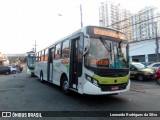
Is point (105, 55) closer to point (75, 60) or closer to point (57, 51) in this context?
point (75, 60)

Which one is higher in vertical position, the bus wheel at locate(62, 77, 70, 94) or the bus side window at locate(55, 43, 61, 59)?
the bus side window at locate(55, 43, 61, 59)

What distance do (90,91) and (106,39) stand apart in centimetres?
231

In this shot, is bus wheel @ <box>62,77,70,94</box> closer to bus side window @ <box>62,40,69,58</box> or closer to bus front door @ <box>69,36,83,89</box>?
bus front door @ <box>69,36,83,89</box>

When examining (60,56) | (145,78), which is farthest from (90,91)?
(145,78)

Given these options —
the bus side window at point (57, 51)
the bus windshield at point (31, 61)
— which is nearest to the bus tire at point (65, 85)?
the bus side window at point (57, 51)

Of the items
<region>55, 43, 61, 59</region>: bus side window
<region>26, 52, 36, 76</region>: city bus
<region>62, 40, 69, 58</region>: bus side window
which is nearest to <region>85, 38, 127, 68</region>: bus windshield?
<region>62, 40, 69, 58</region>: bus side window

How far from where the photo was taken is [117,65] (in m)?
8.21

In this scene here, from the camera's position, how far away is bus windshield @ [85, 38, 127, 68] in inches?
305

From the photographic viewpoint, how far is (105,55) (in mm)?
7965

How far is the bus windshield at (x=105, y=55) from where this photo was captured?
7746mm

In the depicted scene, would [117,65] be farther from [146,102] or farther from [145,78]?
[145,78]

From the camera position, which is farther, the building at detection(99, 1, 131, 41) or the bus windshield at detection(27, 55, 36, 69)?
the building at detection(99, 1, 131, 41)

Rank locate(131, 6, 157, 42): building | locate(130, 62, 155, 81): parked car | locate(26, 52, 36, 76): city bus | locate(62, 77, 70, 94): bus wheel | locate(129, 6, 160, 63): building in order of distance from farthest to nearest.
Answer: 1. locate(26, 52, 36, 76): city bus
2. locate(129, 6, 160, 63): building
3. locate(131, 6, 157, 42): building
4. locate(130, 62, 155, 81): parked car
5. locate(62, 77, 70, 94): bus wheel

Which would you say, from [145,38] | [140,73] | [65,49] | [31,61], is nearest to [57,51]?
[65,49]
